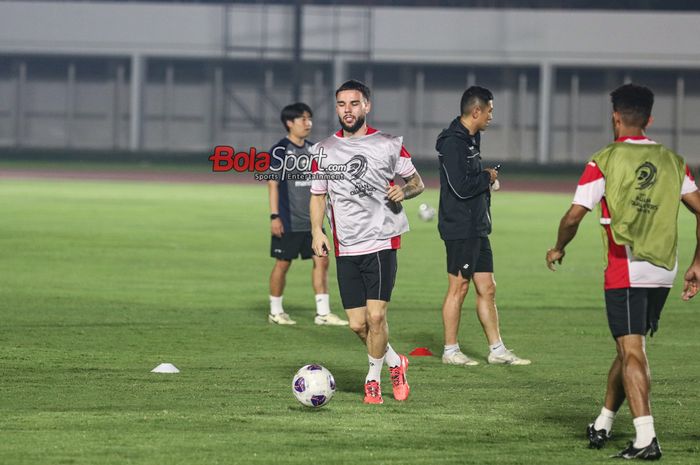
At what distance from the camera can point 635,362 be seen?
23.7 feet

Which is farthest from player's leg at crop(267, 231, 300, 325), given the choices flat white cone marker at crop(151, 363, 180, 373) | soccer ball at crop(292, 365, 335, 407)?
soccer ball at crop(292, 365, 335, 407)

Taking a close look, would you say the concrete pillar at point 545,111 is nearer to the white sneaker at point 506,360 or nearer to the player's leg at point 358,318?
the white sneaker at point 506,360

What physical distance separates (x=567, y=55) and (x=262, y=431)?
164ft

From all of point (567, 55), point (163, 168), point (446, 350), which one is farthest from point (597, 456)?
point (567, 55)

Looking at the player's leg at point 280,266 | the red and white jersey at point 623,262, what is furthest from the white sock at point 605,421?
the player's leg at point 280,266

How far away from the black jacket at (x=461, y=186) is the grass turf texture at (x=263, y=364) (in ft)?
3.79

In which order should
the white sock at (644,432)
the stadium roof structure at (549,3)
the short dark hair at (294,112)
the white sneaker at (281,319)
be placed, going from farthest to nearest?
1. the stadium roof structure at (549,3)
2. the white sneaker at (281,319)
3. the short dark hair at (294,112)
4. the white sock at (644,432)

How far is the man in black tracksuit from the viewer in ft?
34.2

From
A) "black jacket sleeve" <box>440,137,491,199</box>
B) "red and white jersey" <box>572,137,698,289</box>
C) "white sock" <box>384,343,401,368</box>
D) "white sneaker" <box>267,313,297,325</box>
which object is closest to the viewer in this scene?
"red and white jersey" <box>572,137,698,289</box>

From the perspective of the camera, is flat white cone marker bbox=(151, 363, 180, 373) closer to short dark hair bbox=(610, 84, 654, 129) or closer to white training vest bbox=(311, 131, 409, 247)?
white training vest bbox=(311, 131, 409, 247)

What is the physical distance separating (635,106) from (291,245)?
6442 mm

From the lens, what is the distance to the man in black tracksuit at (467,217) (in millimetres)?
10438

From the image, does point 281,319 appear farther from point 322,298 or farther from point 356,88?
point 356,88

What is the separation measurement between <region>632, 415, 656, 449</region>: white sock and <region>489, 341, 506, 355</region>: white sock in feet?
12.0
